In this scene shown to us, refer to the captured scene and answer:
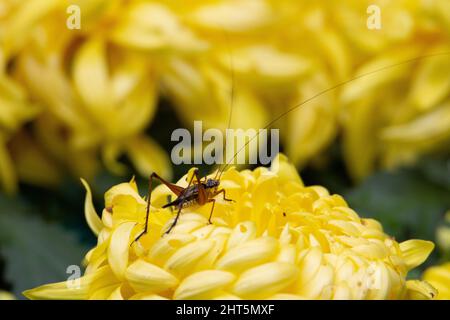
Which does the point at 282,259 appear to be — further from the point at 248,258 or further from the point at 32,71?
the point at 32,71

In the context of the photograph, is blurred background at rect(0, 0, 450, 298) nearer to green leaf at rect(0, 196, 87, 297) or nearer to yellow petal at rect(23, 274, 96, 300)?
green leaf at rect(0, 196, 87, 297)

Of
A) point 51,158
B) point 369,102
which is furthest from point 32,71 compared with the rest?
point 369,102

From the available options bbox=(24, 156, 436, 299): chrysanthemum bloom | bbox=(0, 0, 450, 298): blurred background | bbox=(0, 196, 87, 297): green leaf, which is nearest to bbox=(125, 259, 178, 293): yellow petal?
bbox=(24, 156, 436, 299): chrysanthemum bloom

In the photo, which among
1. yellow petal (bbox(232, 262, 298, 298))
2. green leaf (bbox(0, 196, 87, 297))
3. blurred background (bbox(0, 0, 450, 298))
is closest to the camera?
yellow petal (bbox(232, 262, 298, 298))

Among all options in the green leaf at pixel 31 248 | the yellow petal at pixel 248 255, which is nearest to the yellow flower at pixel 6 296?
the green leaf at pixel 31 248

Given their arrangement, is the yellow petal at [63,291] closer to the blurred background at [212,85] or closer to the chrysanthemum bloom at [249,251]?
the chrysanthemum bloom at [249,251]

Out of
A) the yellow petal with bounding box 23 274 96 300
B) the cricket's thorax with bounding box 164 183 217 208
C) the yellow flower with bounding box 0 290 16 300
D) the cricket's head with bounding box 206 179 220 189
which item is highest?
the cricket's head with bounding box 206 179 220 189

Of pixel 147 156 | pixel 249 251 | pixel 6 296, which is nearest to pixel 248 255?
pixel 249 251
